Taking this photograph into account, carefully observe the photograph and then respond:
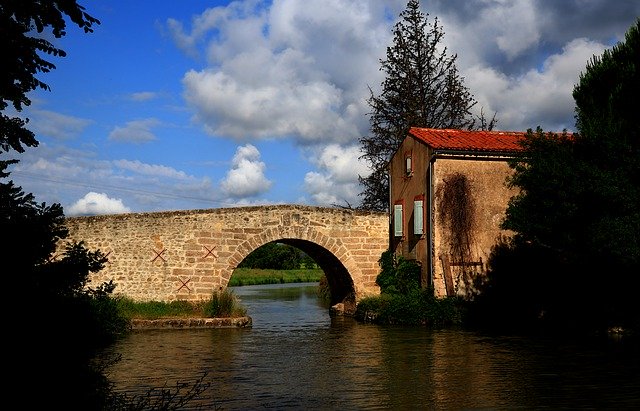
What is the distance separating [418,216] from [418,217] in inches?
1.2

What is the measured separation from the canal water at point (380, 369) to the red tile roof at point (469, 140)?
558 cm

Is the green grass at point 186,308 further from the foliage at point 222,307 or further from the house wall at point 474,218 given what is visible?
the house wall at point 474,218

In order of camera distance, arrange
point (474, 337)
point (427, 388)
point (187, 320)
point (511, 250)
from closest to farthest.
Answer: point (427, 388) < point (474, 337) < point (187, 320) < point (511, 250)

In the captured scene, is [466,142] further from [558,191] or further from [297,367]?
[297,367]

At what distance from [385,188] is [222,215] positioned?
11.2 meters

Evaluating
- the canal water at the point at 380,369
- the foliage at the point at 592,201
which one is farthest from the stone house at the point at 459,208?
the canal water at the point at 380,369

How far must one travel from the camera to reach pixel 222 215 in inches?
816

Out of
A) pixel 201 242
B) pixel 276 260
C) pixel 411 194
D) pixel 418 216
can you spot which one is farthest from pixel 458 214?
pixel 276 260

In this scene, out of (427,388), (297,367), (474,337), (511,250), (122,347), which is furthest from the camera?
(511,250)

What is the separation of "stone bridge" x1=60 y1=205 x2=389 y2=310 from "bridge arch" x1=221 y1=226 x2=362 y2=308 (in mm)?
30

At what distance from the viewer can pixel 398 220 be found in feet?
72.2

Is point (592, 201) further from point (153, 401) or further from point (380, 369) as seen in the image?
point (153, 401)

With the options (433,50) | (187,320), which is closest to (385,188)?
(433,50)

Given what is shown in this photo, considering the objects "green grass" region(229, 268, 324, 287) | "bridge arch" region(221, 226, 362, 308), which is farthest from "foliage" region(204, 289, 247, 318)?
"green grass" region(229, 268, 324, 287)
